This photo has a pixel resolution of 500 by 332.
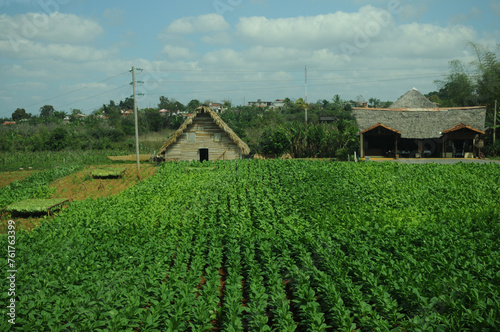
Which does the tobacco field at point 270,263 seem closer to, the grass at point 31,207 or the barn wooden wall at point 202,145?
the grass at point 31,207

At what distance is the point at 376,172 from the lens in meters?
18.5

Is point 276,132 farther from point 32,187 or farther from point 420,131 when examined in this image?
point 32,187

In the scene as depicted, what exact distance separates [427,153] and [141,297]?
2585 centimetres

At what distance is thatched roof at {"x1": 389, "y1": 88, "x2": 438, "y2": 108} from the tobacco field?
22140 mm

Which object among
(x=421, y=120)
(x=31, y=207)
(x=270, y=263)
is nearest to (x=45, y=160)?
(x=31, y=207)

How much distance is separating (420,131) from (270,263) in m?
23.0

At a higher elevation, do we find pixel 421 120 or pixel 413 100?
pixel 413 100

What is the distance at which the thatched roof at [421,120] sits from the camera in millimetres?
26266

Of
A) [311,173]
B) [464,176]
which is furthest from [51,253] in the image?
[464,176]

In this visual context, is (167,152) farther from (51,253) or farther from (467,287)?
(467,287)

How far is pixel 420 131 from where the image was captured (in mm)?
26328

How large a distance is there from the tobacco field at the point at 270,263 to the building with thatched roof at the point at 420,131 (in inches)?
495

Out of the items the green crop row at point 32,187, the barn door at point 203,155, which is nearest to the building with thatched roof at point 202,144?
the barn door at point 203,155

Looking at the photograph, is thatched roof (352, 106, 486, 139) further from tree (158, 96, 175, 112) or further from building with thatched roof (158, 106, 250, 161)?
tree (158, 96, 175, 112)
